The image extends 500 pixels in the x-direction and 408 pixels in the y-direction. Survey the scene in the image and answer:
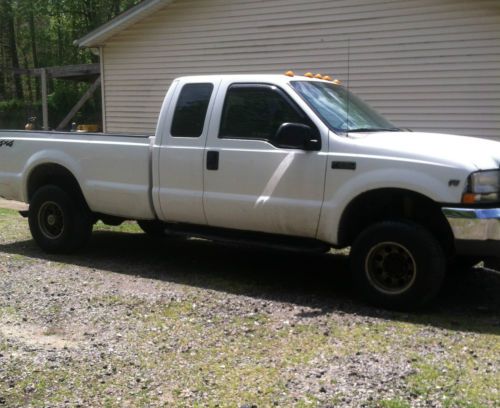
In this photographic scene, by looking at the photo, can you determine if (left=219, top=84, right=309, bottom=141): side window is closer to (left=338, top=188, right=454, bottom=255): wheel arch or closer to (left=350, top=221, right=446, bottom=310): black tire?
(left=338, top=188, right=454, bottom=255): wheel arch

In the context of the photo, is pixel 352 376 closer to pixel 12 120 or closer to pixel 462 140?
pixel 462 140

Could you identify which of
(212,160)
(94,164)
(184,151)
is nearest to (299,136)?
(212,160)

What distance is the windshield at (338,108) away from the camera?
18.1 feet

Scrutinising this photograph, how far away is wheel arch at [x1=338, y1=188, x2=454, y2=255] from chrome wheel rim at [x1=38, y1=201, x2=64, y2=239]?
3.56 m

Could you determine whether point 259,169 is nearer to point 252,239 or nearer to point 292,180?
point 292,180

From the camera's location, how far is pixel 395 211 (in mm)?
5227

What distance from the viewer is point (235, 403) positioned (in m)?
3.46

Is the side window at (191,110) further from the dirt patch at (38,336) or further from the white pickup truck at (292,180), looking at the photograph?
the dirt patch at (38,336)

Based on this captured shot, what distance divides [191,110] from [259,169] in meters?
1.10

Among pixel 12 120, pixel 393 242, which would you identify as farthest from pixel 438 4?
pixel 12 120

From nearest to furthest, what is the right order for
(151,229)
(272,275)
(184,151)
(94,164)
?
(184,151), (272,275), (94,164), (151,229)

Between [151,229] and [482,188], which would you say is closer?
[482,188]

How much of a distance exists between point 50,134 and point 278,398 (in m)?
4.84

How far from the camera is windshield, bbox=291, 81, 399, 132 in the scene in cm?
552
